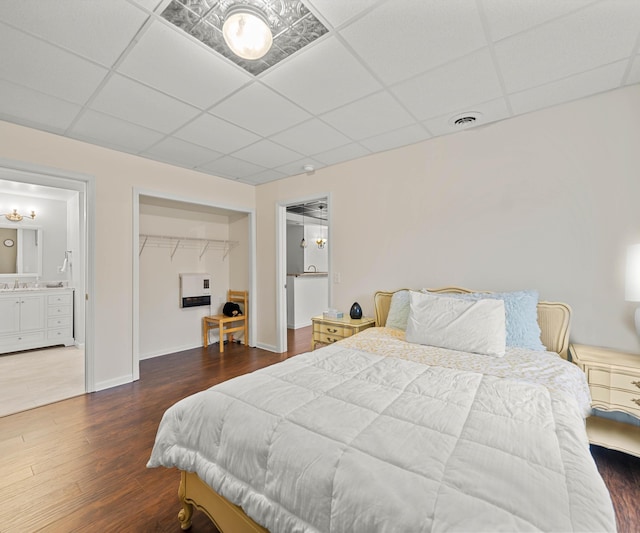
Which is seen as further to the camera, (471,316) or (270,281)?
(270,281)

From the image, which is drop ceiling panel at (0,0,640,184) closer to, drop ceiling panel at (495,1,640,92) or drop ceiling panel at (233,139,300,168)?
drop ceiling panel at (495,1,640,92)

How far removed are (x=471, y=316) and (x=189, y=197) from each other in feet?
12.0

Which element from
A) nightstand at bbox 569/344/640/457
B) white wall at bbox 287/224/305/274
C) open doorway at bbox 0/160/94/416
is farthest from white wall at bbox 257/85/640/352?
white wall at bbox 287/224/305/274

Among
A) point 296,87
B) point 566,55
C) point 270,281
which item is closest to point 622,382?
point 566,55

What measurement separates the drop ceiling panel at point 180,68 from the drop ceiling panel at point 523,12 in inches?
59.1

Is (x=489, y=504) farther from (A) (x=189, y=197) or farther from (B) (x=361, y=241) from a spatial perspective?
(A) (x=189, y=197)

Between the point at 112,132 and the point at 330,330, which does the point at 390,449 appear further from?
the point at 112,132

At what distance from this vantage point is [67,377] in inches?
137

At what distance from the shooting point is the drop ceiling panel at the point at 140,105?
212cm

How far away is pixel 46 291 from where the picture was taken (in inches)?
185

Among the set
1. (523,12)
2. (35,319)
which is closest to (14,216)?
(35,319)

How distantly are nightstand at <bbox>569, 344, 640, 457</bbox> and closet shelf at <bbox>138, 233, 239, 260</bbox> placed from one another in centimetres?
476

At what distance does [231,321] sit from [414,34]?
4.30 m

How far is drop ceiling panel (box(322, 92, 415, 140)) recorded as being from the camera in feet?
7.65
